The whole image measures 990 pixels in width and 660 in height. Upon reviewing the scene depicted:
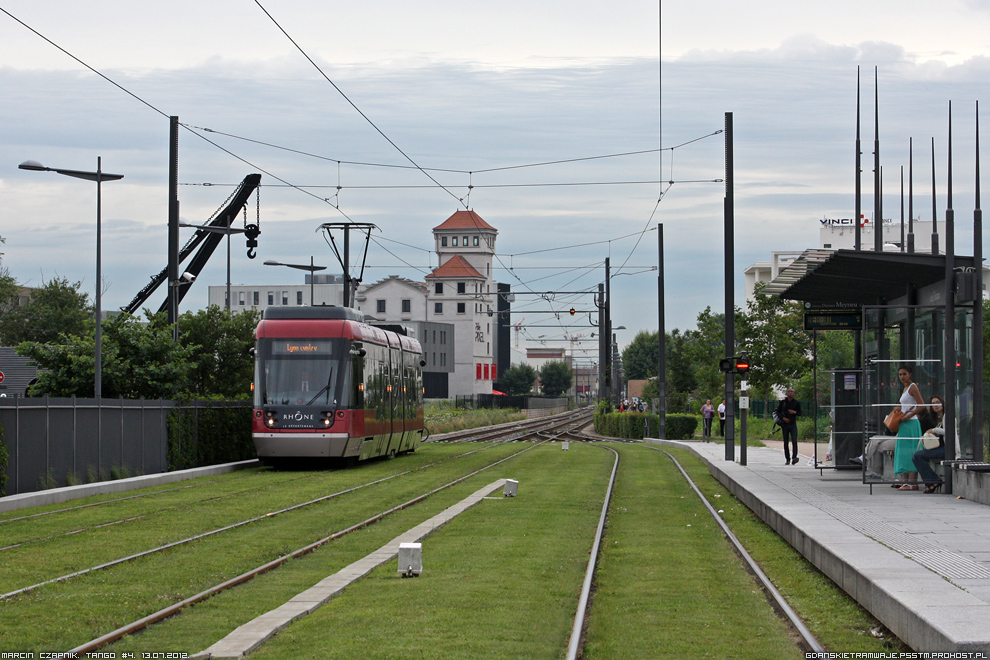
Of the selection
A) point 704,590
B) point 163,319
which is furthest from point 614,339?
point 704,590

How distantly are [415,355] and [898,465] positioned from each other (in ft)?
63.0

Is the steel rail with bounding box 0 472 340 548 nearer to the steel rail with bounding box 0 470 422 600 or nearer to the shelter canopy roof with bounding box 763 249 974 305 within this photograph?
the steel rail with bounding box 0 470 422 600

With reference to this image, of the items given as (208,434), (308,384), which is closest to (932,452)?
(308,384)

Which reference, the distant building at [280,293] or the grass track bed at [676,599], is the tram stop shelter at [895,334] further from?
the distant building at [280,293]

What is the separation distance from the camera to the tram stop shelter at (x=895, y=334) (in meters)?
16.5

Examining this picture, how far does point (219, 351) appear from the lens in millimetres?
33125

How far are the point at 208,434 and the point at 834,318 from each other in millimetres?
14280

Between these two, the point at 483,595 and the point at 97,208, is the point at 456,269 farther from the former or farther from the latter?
the point at 483,595

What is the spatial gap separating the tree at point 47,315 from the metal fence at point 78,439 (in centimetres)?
6432

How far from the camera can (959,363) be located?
16812 mm

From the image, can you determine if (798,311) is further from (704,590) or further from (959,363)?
(704,590)

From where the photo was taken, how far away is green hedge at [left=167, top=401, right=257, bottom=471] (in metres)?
25.3

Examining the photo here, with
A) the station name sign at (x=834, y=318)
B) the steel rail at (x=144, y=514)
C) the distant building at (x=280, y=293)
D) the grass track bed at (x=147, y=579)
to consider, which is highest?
the distant building at (x=280, y=293)

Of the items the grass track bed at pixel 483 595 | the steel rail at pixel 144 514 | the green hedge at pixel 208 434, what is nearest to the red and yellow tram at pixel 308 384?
the steel rail at pixel 144 514
